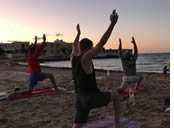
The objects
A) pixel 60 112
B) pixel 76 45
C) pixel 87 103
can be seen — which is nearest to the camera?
pixel 87 103

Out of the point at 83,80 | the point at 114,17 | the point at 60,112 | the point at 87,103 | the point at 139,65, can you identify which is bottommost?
the point at 139,65

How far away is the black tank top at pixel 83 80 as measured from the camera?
315 cm

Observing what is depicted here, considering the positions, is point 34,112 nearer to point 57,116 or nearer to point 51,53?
point 57,116

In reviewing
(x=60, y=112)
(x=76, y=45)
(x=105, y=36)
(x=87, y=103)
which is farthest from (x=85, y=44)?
(x=60, y=112)

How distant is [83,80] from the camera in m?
3.19

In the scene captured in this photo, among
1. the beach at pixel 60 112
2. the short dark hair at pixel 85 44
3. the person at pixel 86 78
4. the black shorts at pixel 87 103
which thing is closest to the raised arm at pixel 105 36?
the person at pixel 86 78

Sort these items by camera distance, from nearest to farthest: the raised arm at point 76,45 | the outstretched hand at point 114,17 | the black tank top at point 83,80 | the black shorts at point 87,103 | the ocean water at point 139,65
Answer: the outstretched hand at point 114,17 < the black tank top at point 83,80 < the black shorts at point 87,103 < the raised arm at point 76,45 < the ocean water at point 139,65

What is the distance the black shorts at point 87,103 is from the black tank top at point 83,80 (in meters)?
0.08

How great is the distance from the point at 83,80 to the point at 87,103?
398mm

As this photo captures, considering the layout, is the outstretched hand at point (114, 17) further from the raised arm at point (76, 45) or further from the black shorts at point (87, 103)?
the raised arm at point (76, 45)

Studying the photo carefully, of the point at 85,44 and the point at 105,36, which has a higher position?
the point at 105,36

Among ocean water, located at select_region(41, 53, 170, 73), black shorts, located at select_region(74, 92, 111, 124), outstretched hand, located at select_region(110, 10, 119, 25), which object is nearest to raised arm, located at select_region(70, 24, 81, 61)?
black shorts, located at select_region(74, 92, 111, 124)

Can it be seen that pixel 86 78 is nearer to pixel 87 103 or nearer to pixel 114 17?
pixel 87 103

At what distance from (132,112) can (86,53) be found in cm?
311
